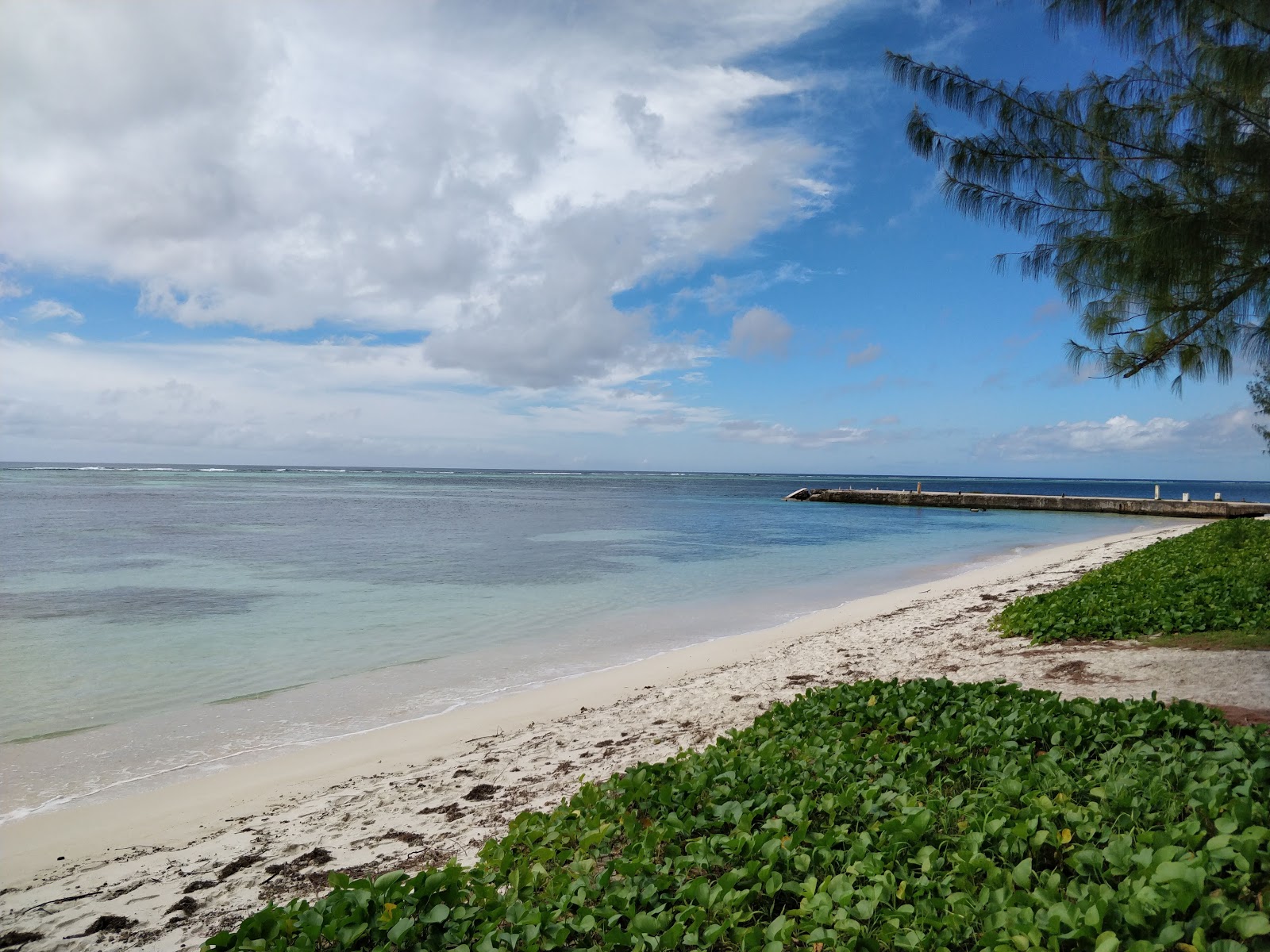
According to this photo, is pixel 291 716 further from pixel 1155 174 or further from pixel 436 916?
pixel 1155 174

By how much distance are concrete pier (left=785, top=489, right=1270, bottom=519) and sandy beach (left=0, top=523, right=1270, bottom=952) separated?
4359 centimetres

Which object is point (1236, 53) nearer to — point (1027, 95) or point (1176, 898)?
point (1027, 95)

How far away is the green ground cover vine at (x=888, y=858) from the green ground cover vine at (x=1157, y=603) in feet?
17.3

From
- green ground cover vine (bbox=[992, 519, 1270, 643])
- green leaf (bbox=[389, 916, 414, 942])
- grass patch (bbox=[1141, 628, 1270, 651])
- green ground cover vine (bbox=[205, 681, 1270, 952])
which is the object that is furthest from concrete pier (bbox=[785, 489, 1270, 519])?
green leaf (bbox=[389, 916, 414, 942])

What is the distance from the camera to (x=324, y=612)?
15594mm

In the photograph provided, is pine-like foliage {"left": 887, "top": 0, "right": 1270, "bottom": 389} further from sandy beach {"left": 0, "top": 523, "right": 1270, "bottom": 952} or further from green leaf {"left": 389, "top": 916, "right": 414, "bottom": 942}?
green leaf {"left": 389, "top": 916, "right": 414, "bottom": 942}

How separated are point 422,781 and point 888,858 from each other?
4.51 meters

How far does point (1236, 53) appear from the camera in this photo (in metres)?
5.98

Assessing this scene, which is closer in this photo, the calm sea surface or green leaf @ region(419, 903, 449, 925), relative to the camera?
green leaf @ region(419, 903, 449, 925)

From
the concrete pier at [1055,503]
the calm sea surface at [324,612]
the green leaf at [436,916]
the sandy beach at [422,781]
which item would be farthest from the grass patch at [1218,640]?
the concrete pier at [1055,503]

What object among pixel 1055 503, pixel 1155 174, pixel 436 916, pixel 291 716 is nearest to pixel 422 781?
pixel 291 716

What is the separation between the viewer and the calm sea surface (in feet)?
29.0

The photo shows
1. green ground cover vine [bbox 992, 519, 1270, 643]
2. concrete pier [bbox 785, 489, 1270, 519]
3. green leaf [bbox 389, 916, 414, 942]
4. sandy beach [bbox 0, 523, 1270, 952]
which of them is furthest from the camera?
concrete pier [bbox 785, 489, 1270, 519]

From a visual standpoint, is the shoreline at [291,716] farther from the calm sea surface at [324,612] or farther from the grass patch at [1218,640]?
the grass patch at [1218,640]
